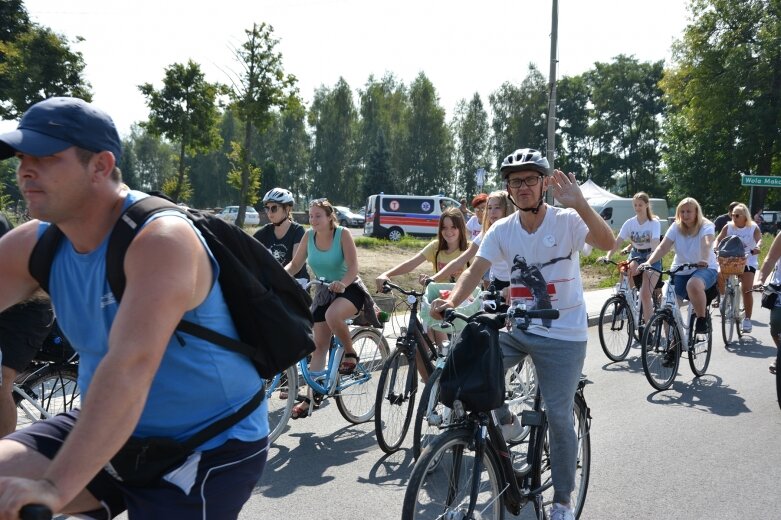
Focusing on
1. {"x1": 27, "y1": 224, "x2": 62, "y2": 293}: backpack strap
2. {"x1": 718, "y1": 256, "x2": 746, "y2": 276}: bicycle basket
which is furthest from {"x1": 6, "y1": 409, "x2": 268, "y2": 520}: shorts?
{"x1": 718, "y1": 256, "x2": 746, "y2": 276}: bicycle basket

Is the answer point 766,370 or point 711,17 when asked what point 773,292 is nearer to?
point 766,370

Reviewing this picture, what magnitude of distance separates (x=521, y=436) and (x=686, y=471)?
1651 millimetres

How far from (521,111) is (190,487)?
2647 inches

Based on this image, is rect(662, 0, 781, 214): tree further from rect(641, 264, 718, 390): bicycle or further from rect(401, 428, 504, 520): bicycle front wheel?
rect(401, 428, 504, 520): bicycle front wheel

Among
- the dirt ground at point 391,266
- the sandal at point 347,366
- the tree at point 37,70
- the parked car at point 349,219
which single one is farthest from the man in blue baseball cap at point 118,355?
the parked car at point 349,219

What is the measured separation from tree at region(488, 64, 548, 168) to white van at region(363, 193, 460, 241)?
3207 cm

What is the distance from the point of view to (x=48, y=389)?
15.3ft

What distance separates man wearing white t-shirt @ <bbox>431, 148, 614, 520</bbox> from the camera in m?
3.62

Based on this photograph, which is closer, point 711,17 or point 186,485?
point 186,485

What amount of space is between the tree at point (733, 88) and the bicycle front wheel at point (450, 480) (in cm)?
3995

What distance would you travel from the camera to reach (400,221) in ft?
115

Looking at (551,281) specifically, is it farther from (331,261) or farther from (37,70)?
(37,70)

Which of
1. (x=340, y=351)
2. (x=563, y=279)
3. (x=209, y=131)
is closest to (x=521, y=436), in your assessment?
(x=563, y=279)

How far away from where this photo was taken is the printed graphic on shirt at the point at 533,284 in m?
3.80
